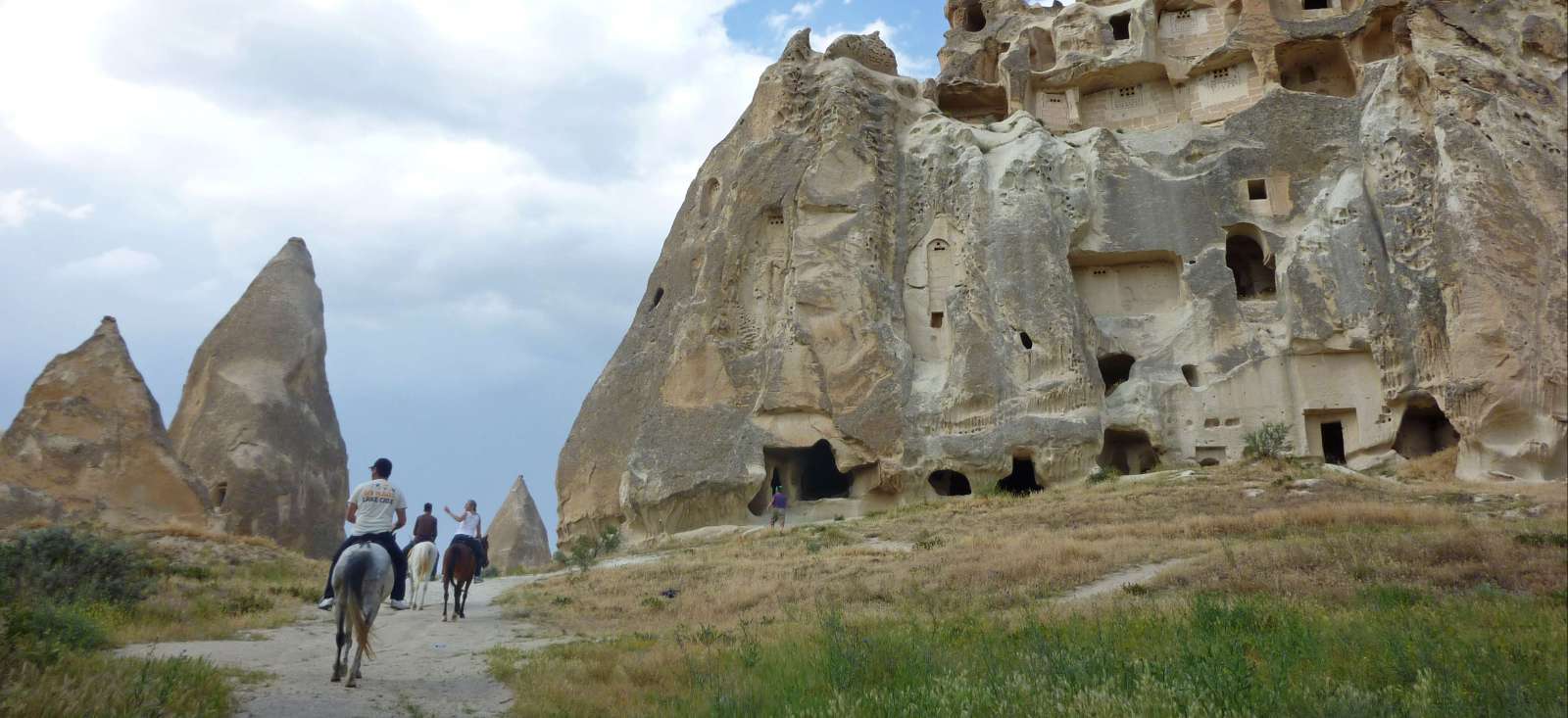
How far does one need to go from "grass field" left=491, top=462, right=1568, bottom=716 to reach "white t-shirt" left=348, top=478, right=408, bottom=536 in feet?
4.25

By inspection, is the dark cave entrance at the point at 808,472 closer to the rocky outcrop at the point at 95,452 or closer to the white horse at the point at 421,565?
the rocky outcrop at the point at 95,452

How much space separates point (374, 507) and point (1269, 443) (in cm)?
1823

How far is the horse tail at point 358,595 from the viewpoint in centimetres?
639

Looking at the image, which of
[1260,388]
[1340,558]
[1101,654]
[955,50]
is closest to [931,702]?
[1101,654]

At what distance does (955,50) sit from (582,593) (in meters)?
24.9

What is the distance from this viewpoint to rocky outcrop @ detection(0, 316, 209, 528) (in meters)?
17.8

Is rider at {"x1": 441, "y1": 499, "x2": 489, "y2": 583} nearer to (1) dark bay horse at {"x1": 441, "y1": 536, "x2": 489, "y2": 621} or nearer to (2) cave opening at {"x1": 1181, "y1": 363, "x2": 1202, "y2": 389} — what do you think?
(1) dark bay horse at {"x1": 441, "y1": 536, "x2": 489, "y2": 621}

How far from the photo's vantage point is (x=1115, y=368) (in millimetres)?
25312

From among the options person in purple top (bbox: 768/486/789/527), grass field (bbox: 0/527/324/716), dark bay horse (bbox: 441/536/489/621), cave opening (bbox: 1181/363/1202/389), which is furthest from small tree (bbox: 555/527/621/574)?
cave opening (bbox: 1181/363/1202/389)

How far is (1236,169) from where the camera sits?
24750 mm

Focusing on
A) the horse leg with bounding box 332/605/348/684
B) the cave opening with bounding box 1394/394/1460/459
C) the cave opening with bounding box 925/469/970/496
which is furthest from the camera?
the cave opening with bounding box 925/469/970/496

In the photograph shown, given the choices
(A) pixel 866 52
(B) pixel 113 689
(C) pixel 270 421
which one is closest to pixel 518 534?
(C) pixel 270 421

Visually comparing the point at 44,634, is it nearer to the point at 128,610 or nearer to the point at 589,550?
the point at 128,610

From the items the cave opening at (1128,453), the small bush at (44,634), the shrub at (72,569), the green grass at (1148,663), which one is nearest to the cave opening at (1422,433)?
the cave opening at (1128,453)
